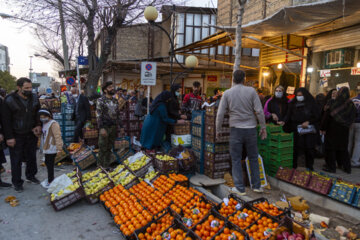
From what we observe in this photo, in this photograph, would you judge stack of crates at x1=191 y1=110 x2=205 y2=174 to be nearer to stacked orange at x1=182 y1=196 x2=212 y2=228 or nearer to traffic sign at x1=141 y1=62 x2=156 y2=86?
stacked orange at x1=182 y1=196 x2=212 y2=228

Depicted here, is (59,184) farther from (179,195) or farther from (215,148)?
(215,148)

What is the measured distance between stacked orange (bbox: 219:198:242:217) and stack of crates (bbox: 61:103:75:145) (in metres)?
6.58

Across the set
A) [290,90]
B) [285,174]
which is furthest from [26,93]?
[290,90]

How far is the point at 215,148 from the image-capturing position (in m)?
5.39

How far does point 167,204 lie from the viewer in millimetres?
4059

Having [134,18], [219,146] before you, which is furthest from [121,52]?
[219,146]

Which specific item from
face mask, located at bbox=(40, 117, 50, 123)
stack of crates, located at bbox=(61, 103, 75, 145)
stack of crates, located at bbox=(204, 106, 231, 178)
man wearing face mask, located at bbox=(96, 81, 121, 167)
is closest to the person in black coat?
stack of crates, located at bbox=(61, 103, 75, 145)

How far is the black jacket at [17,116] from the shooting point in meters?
4.93

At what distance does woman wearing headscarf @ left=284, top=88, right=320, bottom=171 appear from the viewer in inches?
216

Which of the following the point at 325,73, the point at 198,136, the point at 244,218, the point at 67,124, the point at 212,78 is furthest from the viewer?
the point at 212,78

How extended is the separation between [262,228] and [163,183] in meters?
2.20

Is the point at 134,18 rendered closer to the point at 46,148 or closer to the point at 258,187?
the point at 46,148

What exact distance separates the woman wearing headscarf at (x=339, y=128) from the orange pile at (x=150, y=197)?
3986 millimetres

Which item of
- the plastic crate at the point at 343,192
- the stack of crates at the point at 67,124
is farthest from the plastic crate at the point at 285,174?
the stack of crates at the point at 67,124
